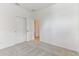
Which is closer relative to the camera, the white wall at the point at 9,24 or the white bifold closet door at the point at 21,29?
the white wall at the point at 9,24

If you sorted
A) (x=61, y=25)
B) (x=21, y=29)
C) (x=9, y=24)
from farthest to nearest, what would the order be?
(x=21, y=29), (x=9, y=24), (x=61, y=25)

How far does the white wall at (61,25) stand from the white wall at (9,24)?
186 cm

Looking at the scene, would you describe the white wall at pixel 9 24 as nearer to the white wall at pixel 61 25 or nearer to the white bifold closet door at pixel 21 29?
the white bifold closet door at pixel 21 29

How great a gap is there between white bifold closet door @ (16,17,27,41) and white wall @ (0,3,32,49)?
71 millimetres

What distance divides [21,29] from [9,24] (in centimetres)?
130

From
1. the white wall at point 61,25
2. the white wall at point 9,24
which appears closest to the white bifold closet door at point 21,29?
the white wall at point 9,24

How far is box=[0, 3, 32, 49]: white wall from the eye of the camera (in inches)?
168

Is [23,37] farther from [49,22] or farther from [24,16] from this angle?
[49,22]

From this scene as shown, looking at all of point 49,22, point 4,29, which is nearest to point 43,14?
point 49,22

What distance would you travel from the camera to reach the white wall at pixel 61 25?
3.82m

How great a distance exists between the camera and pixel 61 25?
4434 millimetres

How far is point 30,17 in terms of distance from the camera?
659 centimetres

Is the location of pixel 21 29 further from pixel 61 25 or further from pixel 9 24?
pixel 61 25

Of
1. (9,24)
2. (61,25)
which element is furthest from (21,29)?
(61,25)
